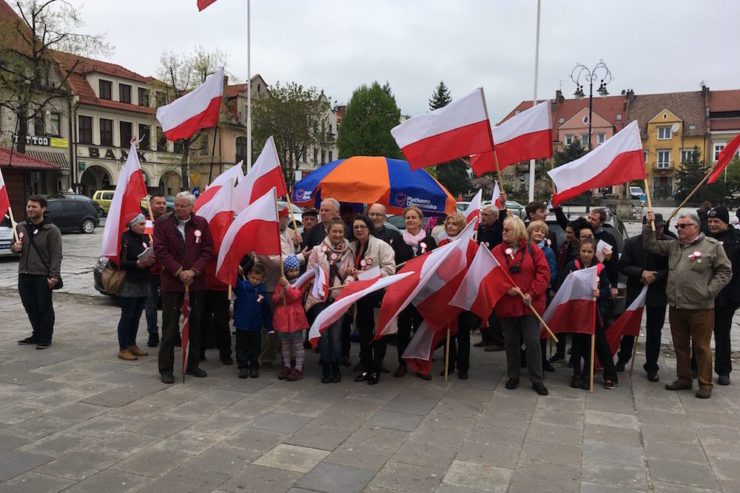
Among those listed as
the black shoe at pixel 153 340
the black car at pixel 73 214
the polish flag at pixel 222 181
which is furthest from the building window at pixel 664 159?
the black shoe at pixel 153 340

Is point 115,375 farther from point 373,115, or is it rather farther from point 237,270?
point 373,115

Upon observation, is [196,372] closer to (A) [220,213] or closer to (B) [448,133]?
(A) [220,213]

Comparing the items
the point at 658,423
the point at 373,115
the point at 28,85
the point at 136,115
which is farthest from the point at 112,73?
the point at 658,423

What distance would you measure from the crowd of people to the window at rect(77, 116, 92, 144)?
147 ft

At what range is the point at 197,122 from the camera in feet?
28.1

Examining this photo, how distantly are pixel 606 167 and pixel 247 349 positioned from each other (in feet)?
15.0

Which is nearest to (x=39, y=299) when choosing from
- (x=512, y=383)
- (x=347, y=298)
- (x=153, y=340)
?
(x=153, y=340)

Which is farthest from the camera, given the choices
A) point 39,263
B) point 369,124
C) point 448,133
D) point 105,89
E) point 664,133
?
point 664,133

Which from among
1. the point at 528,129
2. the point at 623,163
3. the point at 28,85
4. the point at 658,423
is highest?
the point at 28,85

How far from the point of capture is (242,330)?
6.64 m

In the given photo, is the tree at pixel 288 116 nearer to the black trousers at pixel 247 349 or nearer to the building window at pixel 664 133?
the black trousers at pixel 247 349

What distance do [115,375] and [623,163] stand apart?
6.08 m

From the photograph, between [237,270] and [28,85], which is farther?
[28,85]

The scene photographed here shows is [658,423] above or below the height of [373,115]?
below
